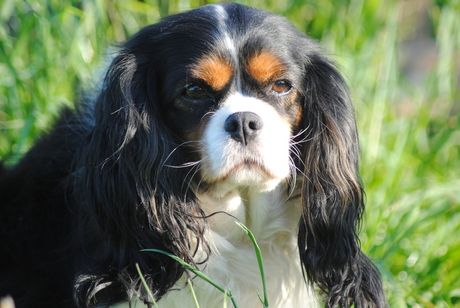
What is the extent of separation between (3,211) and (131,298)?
908 mm

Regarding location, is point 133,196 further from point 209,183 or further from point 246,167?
point 246,167

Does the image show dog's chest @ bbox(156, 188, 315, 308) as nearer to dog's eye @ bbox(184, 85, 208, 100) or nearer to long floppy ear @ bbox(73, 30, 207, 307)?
long floppy ear @ bbox(73, 30, 207, 307)

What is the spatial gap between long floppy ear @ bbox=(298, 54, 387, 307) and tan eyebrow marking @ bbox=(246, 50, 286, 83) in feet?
0.70

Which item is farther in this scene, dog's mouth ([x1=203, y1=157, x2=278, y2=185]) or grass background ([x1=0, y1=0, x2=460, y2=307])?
grass background ([x1=0, y1=0, x2=460, y2=307])

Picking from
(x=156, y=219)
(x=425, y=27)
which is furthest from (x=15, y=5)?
(x=425, y=27)

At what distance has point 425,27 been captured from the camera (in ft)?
29.4

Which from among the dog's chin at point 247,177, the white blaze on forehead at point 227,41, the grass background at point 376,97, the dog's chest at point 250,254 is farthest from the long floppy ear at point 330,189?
the grass background at point 376,97

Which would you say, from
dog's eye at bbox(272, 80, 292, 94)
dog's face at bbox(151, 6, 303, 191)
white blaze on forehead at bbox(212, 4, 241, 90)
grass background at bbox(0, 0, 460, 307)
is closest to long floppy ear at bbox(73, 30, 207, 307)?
dog's face at bbox(151, 6, 303, 191)

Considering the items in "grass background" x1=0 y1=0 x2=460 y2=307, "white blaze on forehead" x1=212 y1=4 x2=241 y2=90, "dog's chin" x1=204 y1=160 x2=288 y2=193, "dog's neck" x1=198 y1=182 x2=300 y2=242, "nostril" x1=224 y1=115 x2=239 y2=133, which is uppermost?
"white blaze on forehead" x1=212 y1=4 x2=241 y2=90

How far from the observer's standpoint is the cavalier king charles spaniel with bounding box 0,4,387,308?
2340 mm

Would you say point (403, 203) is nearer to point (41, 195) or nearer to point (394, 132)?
point (394, 132)

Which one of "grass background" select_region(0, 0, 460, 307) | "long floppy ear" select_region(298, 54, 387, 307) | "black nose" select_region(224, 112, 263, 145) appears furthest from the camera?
"grass background" select_region(0, 0, 460, 307)

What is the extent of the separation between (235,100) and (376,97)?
6.75ft

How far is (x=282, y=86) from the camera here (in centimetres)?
243
